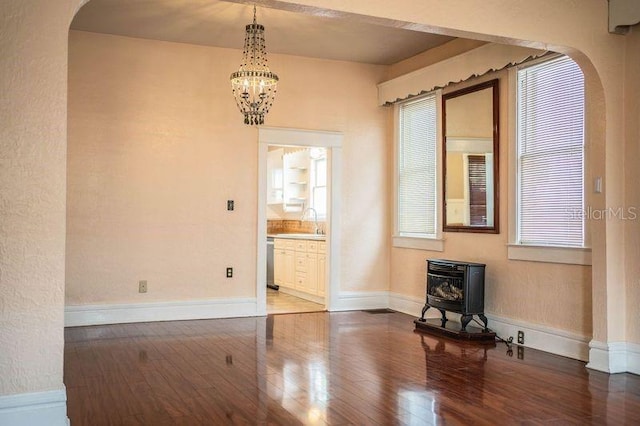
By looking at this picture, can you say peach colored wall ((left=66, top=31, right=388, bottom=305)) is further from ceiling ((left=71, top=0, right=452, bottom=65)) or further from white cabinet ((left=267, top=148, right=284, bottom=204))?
white cabinet ((left=267, top=148, right=284, bottom=204))

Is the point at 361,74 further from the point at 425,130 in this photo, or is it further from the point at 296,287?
the point at 296,287

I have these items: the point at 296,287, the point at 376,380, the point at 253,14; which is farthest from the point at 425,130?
the point at 376,380

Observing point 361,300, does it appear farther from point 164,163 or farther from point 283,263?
point 164,163

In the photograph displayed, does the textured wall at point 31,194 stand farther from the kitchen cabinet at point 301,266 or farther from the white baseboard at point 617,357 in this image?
the kitchen cabinet at point 301,266

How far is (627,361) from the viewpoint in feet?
15.3

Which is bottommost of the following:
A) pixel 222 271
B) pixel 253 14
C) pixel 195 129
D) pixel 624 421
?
pixel 624 421

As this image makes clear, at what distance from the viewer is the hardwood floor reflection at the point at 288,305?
300 inches

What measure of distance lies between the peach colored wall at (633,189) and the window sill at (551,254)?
393 millimetres

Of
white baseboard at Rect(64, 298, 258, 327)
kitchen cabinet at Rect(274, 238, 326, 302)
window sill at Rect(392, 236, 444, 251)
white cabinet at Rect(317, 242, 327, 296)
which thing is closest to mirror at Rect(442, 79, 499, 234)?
window sill at Rect(392, 236, 444, 251)

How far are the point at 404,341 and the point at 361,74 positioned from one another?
3516mm

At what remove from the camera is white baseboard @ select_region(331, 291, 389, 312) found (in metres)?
7.65

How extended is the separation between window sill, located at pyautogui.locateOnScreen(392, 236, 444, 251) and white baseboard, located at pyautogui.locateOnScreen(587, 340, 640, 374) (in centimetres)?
236

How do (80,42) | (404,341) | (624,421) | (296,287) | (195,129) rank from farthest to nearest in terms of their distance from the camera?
(296,287) < (195,129) < (80,42) < (404,341) < (624,421)

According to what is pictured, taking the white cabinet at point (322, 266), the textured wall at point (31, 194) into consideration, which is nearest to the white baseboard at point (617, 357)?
the textured wall at point (31, 194)
